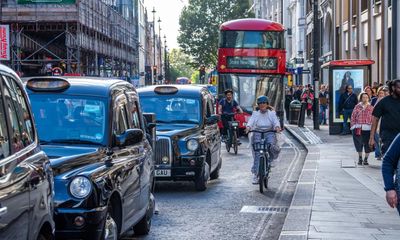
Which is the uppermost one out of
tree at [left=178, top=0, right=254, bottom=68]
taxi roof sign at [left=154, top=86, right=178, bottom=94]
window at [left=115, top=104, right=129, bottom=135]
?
tree at [left=178, top=0, right=254, bottom=68]

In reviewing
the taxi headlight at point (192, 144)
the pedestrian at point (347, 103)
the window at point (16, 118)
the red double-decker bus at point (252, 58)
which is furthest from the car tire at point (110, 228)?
the red double-decker bus at point (252, 58)

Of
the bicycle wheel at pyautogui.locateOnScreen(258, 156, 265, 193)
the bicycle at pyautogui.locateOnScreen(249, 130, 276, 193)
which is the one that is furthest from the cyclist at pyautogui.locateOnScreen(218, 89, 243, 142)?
the bicycle wheel at pyautogui.locateOnScreen(258, 156, 265, 193)

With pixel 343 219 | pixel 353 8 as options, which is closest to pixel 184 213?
pixel 343 219

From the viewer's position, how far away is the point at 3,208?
4430 mm

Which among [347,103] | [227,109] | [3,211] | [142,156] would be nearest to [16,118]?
[3,211]

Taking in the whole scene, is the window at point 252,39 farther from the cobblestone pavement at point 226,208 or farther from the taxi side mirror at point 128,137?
the taxi side mirror at point 128,137

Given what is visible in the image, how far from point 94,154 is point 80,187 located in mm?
774

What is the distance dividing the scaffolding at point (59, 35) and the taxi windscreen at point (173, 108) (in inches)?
838

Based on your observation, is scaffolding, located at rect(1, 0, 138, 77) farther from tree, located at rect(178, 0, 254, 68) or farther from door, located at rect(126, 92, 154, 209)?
tree, located at rect(178, 0, 254, 68)

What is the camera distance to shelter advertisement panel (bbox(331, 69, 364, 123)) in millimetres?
26641

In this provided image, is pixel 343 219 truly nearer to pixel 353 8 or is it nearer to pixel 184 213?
pixel 184 213

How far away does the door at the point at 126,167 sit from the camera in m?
7.79

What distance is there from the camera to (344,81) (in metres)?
27.0

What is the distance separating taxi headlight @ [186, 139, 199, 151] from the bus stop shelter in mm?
14177
